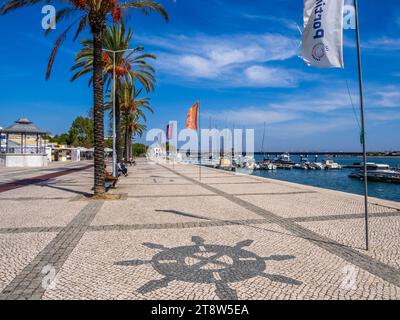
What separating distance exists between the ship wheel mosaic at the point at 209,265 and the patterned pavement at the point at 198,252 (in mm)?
16

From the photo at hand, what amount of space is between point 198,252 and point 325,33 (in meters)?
4.64

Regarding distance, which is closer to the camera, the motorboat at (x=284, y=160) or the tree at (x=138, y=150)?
the motorboat at (x=284, y=160)

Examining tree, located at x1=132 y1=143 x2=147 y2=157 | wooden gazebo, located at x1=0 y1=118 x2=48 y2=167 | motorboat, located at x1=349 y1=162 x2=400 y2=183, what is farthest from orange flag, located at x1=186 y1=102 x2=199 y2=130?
tree, located at x1=132 y1=143 x2=147 y2=157

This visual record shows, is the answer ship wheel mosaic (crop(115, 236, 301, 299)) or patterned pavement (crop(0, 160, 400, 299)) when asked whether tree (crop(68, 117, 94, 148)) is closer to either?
patterned pavement (crop(0, 160, 400, 299))

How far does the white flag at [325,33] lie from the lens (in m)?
5.69

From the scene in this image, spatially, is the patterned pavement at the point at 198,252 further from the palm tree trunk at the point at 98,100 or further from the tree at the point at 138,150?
the tree at the point at 138,150

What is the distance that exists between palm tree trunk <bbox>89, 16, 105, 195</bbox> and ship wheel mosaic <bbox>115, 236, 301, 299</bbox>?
6970 mm

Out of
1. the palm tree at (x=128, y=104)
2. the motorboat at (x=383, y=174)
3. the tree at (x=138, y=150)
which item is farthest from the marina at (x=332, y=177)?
the tree at (x=138, y=150)

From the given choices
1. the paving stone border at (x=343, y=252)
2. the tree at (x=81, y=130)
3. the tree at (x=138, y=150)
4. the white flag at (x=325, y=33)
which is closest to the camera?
the paving stone border at (x=343, y=252)

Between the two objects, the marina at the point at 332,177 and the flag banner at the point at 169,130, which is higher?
the flag banner at the point at 169,130

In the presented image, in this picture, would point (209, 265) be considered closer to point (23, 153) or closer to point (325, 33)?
point (325, 33)

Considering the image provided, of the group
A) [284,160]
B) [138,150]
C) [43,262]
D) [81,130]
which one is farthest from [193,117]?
[138,150]
